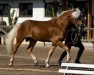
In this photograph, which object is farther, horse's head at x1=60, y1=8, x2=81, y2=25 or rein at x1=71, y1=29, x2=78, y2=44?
rein at x1=71, y1=29, x2=78, y2=44

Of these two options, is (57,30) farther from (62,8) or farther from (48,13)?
(48,13)

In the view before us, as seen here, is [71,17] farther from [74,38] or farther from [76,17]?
[74,38]

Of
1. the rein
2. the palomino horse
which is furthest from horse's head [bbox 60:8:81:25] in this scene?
the rein

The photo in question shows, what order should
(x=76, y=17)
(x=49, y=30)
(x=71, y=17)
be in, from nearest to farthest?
1. (x=76, y=17)
2. (x=71, y=17)
3. (x=49, y=30)

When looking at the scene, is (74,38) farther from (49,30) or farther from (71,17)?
(49,30)

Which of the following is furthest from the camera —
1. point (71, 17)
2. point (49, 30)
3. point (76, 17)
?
point (49, 30)

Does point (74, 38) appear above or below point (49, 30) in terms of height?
below

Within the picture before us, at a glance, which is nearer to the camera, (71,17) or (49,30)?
(71,17)

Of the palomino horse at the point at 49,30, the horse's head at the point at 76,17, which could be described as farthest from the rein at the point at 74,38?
the horse's head at the point at 76,17

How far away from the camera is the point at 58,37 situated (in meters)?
15.7

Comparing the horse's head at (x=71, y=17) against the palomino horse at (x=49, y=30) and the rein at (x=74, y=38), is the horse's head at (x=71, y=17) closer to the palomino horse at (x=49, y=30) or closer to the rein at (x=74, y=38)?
the palomino horse at (x=49, y=30)

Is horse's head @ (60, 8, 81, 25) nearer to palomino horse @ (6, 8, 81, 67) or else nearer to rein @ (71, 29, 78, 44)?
palomino horse @ (6, 8, 81, 67)

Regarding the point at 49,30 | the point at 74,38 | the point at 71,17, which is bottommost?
the point at 74,38

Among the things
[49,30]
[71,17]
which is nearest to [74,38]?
[71,17]
